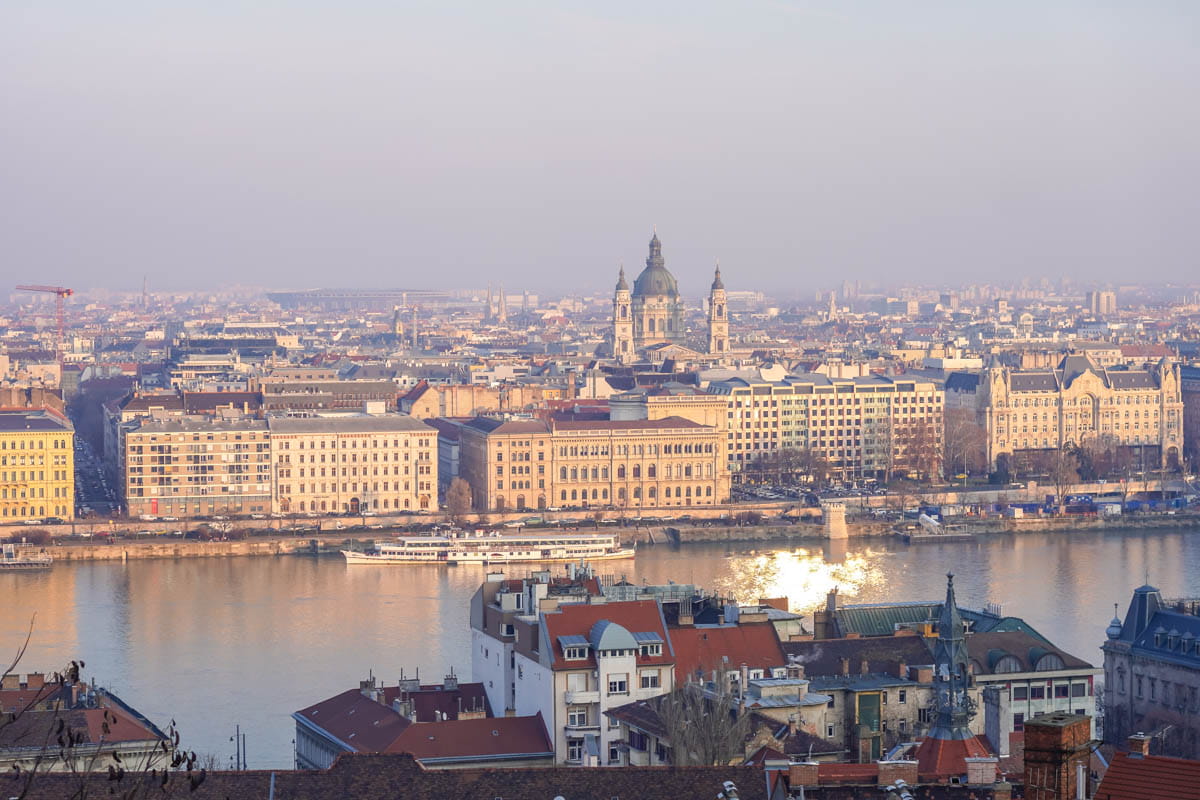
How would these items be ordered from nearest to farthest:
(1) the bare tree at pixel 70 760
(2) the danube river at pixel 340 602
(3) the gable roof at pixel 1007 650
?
(1) the bare tree at pixel 70 760, (3) the gable roof at pixel 1007 650, (2) the danube river at pixel 340 602

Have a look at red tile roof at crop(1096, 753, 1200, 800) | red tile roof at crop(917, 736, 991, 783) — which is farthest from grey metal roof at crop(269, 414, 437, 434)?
red tile roof at crop(1096, 753, 1200, 800)

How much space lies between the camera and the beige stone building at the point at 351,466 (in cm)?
2525

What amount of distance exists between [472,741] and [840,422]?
20.7m

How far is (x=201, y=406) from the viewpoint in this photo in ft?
93.9

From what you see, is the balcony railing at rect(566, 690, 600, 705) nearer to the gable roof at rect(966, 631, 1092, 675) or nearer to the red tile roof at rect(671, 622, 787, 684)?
the red tile roof at rect(671, 622, 787, 684)

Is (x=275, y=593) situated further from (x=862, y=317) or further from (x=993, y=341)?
(x=862, y=317)

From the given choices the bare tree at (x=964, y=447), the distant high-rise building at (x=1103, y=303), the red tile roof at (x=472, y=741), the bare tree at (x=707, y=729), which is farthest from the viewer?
the distant high-rise building at (x=1103, y=303)

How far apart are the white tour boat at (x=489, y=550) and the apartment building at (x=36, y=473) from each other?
12.5ft

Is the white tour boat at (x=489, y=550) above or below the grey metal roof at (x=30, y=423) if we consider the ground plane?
below

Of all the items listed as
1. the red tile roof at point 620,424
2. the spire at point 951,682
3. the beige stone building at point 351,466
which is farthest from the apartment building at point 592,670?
the red tile roof at point 620,424

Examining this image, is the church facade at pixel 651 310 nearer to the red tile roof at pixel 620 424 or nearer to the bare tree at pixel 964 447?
the bare tree at pixel 964 447

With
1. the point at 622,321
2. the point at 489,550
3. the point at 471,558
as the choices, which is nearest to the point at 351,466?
the point at 489,550

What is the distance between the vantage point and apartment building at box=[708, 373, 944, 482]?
29.4 m

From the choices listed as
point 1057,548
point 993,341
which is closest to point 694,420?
point 1057,548
